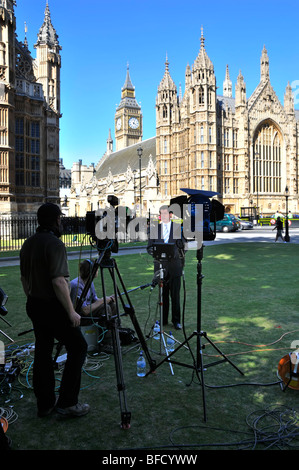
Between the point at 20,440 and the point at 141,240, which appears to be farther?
the point at 141,240

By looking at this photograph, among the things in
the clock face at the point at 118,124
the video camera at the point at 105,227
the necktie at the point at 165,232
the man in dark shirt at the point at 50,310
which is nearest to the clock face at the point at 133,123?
the clock face at the point at 118,124

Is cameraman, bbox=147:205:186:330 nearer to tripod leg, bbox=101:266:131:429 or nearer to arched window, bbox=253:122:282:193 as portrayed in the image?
tripod leg, bbox=101:266:131:429

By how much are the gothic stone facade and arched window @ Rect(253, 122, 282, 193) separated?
42.2 m

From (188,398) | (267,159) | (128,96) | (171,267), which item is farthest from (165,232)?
(128,96)

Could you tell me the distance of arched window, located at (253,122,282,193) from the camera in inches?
2435

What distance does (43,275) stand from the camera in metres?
3.27

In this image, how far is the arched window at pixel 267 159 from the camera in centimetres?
6184

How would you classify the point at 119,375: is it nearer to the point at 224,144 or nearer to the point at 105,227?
the point at 105,227

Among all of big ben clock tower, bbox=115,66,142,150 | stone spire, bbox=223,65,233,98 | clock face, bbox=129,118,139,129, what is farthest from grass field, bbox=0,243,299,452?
clock face, bbox=129,118,139,129

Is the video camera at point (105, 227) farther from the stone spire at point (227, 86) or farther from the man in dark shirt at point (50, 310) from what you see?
the stone spire at point (227, 86)

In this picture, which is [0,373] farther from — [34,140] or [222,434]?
[34,140]

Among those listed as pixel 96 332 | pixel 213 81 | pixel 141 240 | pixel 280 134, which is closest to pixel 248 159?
pixel 280 134

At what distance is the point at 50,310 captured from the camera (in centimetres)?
331
